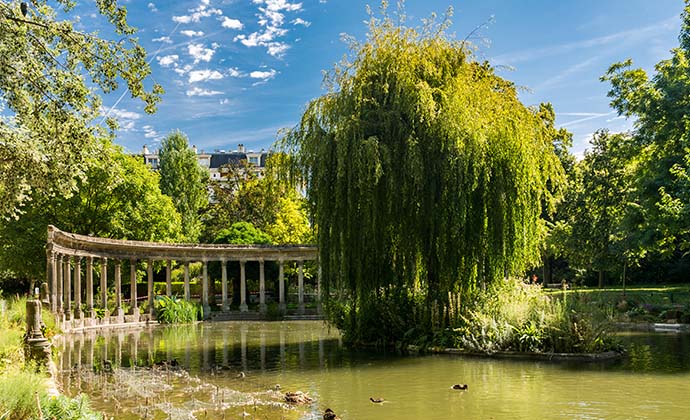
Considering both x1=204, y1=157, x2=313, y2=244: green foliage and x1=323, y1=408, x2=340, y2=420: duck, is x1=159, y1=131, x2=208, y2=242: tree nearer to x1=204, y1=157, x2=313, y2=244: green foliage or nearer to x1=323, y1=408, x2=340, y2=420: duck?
x1=204, y1=157, x2=313, y2=244: green foliage

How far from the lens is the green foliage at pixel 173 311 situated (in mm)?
40719

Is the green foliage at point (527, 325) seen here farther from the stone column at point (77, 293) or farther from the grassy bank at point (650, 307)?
the stone column at point (77, 293)

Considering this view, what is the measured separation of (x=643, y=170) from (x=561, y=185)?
1611 centimetres

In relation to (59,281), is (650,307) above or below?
below

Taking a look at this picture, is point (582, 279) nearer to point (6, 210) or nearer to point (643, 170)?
point (643, 170)

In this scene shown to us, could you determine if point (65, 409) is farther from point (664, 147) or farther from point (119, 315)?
point (119, 315)

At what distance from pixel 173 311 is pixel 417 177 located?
26348 millimetres

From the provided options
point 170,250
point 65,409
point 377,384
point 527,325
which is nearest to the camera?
point 65,409

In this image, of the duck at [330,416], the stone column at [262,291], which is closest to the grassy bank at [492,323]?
the duck at [330,416]

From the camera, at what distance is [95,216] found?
4353cm

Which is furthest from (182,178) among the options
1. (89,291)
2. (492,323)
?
(492,323)

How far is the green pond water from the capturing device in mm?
11547

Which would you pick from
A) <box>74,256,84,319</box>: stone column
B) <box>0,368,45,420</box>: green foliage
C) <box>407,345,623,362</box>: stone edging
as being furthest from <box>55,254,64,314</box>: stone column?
<box>0,368,45,420</box>: green foliage

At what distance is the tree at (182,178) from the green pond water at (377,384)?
134ft
